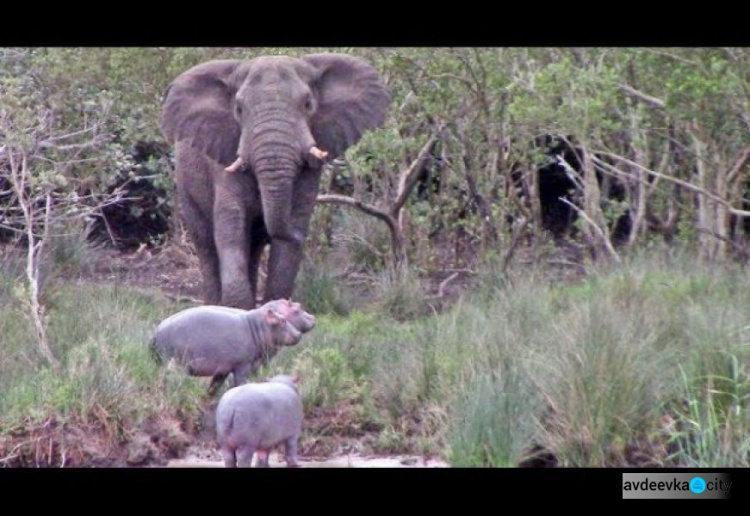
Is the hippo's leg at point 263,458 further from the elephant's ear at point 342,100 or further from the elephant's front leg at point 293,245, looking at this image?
the elephant's ear at point 342,100

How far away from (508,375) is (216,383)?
206 cm

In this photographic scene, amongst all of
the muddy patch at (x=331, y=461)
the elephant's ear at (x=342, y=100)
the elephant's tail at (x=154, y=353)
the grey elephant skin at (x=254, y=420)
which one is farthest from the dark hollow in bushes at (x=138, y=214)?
the grey elephant skin at (x=254, y=420)

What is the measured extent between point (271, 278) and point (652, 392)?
4400 millimetres

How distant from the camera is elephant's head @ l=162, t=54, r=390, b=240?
12094 millimetres

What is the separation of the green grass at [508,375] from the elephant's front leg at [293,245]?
587 mm

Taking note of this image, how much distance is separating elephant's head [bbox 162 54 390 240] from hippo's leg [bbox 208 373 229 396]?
2.08 meters

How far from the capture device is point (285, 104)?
479 inches

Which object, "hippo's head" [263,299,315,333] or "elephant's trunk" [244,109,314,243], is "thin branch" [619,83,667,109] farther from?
"hippo's head" [263,299,315,333]

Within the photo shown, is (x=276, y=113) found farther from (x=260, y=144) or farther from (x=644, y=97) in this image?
(x=644, y=97)
